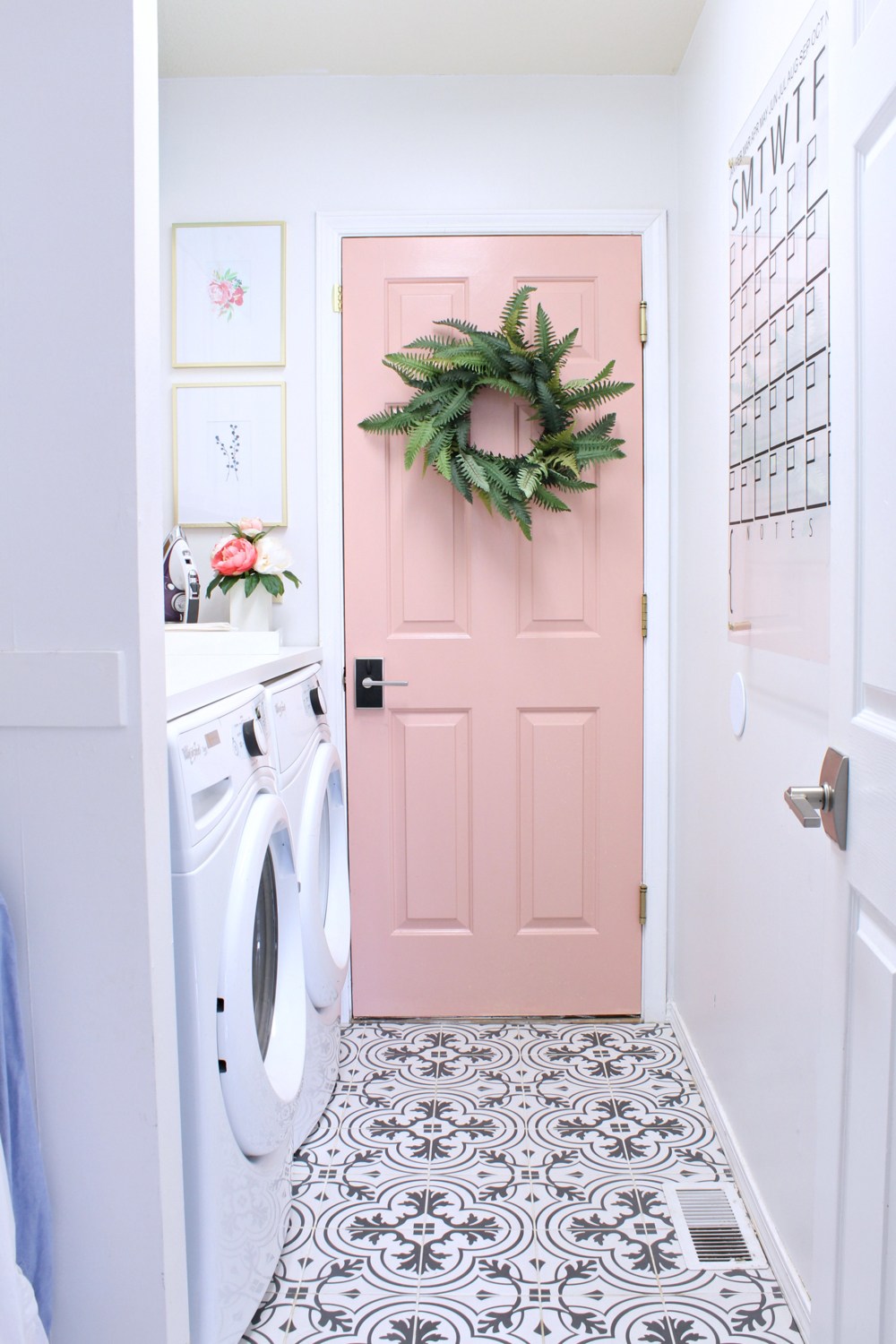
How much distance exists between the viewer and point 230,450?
8.37ft

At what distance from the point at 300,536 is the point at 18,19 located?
1543 millimetres

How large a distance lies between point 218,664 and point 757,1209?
4.54ft

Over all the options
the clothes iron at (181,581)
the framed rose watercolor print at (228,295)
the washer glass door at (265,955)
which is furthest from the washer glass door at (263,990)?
the framed rose watercolor print at (228,295)

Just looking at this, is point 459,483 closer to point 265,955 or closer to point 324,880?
point 324,880

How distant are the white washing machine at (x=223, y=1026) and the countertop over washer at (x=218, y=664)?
3 cm

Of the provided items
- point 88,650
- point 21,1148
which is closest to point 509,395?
point 88,650

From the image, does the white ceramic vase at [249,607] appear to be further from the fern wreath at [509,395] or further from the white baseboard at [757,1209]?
the white baseboard at [757,1209]

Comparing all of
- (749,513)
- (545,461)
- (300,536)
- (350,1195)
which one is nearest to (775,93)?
(749,513)

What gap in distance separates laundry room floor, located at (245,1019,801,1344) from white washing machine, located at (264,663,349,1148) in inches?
6.0

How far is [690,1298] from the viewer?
157 cm

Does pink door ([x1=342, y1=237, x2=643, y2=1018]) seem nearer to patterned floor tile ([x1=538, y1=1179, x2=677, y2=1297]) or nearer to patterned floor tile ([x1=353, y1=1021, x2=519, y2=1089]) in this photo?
patterned floor tile ([x1=353, y1=1021, x2=519, y2=1089])

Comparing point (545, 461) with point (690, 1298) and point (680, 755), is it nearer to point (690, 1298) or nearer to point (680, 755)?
point (680, 755)

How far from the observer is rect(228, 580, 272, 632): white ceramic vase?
237 centimetres

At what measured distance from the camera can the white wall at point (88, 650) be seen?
1072 mm
